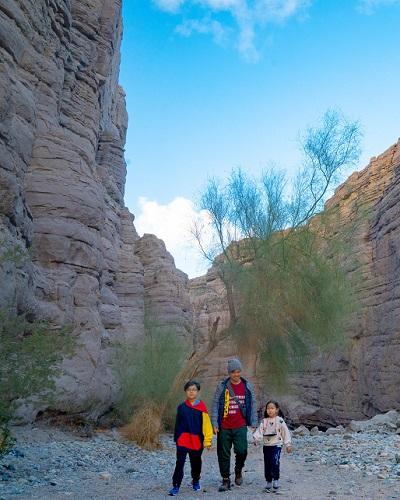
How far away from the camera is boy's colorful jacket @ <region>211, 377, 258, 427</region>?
624 cm

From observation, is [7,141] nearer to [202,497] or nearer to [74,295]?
[74,295]

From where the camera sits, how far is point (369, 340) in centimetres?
2653

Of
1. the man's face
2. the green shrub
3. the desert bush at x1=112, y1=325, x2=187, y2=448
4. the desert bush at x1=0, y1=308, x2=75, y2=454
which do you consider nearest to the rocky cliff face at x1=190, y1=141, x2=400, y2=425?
the green shrub

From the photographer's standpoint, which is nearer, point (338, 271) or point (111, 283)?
point (338, 271)

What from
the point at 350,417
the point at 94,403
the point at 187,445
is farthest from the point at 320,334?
the point at 350,417

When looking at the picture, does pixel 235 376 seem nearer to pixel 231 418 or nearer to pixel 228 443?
pixel 231 418

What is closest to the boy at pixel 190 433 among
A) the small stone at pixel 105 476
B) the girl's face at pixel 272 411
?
the girl's face at pixel 272 411

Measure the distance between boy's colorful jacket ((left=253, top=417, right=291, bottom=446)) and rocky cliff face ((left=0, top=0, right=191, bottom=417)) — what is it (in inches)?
134

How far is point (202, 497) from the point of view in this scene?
5746 mm

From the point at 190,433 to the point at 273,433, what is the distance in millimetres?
1021

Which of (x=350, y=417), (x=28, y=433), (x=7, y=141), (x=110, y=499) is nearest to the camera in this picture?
(x=110, y=499)

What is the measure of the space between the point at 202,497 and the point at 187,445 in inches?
23.0

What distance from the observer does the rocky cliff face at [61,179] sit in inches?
358

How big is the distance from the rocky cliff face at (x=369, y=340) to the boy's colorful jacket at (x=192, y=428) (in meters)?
16.0
